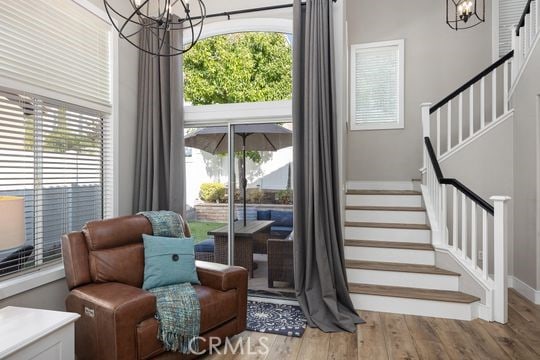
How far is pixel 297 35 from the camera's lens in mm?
3348

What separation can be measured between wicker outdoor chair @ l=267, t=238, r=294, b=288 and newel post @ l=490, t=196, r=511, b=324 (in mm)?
1981

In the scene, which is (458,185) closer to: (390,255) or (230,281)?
(390,255)

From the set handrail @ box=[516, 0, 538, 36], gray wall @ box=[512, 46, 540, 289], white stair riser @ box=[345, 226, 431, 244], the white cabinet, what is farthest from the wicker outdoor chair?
handrail @ box=[516, 0, 538, 36]

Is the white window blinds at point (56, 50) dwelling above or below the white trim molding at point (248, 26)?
below

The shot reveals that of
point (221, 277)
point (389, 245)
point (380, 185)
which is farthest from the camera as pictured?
point (380, 185)

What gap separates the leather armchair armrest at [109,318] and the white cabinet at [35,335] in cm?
22

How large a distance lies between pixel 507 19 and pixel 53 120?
5.99m

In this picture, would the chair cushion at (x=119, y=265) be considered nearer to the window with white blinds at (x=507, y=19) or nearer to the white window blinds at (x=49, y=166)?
the white window blinds at (x=49, y=166)

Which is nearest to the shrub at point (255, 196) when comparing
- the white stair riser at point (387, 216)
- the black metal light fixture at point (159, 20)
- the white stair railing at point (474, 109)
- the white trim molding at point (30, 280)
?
the white stair riser at point (387, 216)

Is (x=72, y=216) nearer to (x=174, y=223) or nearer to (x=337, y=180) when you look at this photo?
(x=174, y=223)

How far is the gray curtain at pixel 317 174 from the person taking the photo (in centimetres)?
325

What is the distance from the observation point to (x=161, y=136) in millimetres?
3693

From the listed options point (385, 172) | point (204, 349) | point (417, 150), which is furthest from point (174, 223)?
point (417, 150)

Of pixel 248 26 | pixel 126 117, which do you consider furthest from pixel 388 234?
pixel 126 117
